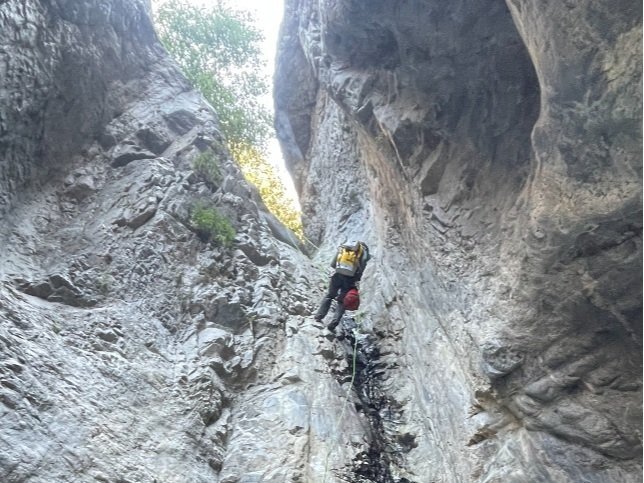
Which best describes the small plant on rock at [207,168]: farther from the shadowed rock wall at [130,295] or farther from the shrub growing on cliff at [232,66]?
the shrub growing on cliff at [232,66]

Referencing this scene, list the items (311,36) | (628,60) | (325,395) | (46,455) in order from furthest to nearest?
(311,36) < (325,395) < (46,455) < (628,60)

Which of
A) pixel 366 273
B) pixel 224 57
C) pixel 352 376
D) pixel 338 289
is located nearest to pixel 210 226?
pixel 338 289

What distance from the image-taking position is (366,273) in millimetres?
11734

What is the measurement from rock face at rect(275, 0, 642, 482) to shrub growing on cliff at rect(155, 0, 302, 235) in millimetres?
6914

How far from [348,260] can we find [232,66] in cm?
1139

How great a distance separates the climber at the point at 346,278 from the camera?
31.3 ft

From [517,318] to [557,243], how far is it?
107 centimetres

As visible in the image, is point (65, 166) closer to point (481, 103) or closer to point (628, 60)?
point (481, 103)

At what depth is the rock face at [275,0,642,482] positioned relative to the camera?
16.8 feet

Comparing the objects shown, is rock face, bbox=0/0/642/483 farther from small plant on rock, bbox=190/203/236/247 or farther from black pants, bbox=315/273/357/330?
black pants, bbox=315/273/357/330

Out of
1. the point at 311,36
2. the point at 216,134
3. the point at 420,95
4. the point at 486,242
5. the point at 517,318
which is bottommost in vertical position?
the point at 517,318

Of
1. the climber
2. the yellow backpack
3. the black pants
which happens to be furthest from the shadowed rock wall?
the yellow backpack

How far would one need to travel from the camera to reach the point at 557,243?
5727 mm

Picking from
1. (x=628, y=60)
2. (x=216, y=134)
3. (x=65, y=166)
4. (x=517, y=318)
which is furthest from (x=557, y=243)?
(x=216, y=134)
